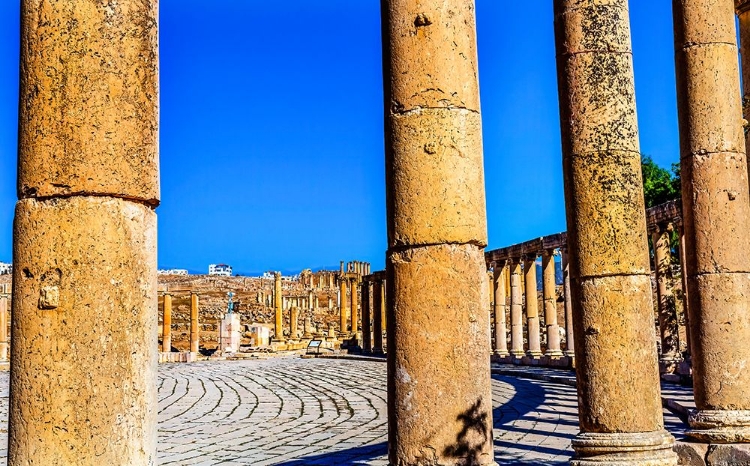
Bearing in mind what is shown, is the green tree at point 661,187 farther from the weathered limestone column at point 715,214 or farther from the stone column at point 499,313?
the weathered limestone column at point 715,214

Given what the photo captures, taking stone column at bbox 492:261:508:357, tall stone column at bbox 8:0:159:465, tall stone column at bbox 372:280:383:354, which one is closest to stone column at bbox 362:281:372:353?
tall stone column at bbox 372:280:383:354

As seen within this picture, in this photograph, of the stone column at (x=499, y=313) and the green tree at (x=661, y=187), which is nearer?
the stone column at (x=499, y=313)

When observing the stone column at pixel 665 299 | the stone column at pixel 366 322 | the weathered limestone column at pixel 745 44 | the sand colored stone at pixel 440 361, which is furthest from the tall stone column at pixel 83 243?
the stone column at pixel 366 322

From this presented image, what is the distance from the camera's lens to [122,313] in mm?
4316

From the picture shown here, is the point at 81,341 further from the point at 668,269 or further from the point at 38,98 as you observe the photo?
the point at 668,269

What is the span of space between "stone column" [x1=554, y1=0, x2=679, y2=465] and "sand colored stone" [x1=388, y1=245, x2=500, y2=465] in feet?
6.02

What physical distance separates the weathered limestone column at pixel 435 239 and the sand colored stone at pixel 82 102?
1.77 m

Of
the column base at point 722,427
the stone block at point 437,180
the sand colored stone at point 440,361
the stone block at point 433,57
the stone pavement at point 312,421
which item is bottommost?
the stone pavement at point 312,421

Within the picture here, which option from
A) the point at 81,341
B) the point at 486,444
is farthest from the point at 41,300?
the point at 486,444

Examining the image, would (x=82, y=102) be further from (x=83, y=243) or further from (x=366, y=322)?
(x=366, y=322)

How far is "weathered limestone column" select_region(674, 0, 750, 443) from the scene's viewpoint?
27.4ft

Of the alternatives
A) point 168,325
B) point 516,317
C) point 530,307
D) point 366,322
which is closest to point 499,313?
point 516,317

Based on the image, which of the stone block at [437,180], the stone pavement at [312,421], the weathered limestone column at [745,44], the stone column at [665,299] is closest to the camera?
the stone block at [437,180]

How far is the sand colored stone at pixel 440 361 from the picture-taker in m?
5.23
